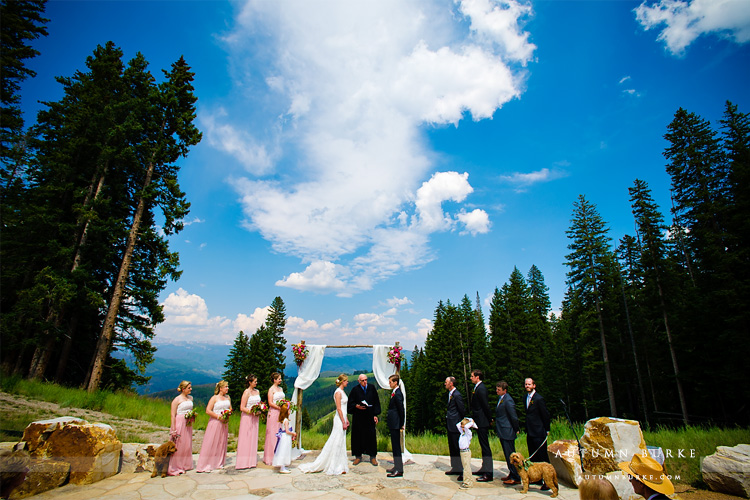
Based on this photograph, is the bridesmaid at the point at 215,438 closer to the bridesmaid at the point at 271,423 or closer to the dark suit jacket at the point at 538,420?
the bridesmaid at the point at 271,423

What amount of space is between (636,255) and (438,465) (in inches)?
1097

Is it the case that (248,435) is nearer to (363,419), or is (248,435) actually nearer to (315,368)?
(315,368)

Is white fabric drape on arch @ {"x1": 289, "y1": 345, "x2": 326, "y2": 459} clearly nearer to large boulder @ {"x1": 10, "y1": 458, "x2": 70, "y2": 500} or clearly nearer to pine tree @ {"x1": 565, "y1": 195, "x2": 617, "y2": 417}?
large boulder @ {"x1": 10, "y1": 458, "x2": 70, "y2": 500}

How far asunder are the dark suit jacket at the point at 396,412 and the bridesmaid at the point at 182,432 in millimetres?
4601

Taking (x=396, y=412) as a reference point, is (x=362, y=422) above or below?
below

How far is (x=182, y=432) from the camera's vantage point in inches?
279

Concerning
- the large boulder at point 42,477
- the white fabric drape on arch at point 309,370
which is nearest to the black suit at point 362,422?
the white fabric drape on arch at point 309,370

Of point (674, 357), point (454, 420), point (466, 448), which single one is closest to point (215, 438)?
point (454, 420)

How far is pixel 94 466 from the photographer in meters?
6.03

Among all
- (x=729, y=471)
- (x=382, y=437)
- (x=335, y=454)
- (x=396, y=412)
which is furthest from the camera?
(x=382, y=437)

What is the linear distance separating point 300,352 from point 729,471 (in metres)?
9.86

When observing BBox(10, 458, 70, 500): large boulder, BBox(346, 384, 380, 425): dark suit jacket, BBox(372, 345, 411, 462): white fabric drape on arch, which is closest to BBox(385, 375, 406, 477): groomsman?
BBox(346, 384, 380, 425): dark suit jacket

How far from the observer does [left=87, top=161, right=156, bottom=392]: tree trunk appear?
12.5 m

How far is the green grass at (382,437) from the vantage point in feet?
23.2
